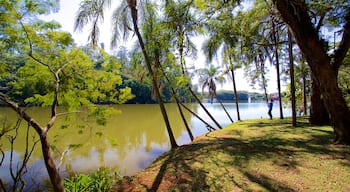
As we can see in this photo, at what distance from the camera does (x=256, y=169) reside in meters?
4.93

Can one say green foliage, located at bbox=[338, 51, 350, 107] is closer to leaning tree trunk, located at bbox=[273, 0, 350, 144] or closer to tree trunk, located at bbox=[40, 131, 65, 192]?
leaning tree trunk, located at bbox=[273, 0, 350, 144]

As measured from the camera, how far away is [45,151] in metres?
3.48

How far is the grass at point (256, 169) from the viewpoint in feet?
13.6

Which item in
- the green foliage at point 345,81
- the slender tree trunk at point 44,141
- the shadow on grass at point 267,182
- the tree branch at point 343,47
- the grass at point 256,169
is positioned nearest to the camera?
the slender tree trunk at point 44,141

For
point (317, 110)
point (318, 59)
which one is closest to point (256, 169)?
point (318, 59)

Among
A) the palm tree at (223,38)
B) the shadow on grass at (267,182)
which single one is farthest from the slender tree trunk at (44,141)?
the palm tree at (223,38)

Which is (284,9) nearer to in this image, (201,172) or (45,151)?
(201,172)

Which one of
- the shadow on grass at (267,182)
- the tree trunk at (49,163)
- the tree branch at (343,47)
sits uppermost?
the tree branch at (343,47)

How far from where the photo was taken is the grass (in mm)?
4152

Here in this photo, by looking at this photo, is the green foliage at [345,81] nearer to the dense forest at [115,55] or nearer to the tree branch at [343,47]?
the dense forest at [115,55]

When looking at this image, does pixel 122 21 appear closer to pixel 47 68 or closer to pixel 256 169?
pixel 47 68

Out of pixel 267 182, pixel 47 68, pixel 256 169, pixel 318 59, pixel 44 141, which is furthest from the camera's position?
pixel 318 59

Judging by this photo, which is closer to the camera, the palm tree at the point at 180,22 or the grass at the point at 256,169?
the grass at the point at 256,169

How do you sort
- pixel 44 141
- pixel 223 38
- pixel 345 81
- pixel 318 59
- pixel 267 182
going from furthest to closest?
pixel 345 81, pixel 223 38, pixel 318 59, pixel 267 182, pixel 44 141
